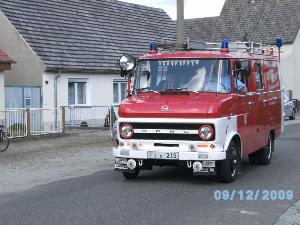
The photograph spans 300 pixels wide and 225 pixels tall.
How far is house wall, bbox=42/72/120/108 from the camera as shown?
81.4 ft

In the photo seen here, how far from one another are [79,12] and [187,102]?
835 inches

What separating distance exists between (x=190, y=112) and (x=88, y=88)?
1779 cm

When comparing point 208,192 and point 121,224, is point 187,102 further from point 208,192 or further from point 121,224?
point 121,224

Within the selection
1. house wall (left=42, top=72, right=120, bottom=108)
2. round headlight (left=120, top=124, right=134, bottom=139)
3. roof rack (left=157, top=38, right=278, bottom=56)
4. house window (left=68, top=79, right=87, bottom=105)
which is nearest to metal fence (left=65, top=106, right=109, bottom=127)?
house wall (left=42, top=72, right=120, bottom=108)

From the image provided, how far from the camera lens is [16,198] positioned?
9.68 meters

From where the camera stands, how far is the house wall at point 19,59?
81.0ft

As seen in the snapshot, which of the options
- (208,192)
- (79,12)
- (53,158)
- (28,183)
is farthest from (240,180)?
(79,12)

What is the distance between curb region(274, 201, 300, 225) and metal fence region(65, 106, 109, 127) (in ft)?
55.1

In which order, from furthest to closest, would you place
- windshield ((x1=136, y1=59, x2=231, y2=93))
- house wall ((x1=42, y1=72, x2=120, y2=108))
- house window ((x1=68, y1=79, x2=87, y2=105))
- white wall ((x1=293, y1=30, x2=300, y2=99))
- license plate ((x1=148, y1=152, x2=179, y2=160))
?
white wall ((x1=293, y1=30, x2=300, y2=99)) → house window ((x1=68, y1=79, x2=87, y2=105)) → house wall ((x1=42, y1=72, x2=120, y2=108)) → windshield ((x1=136, y1=59, x2=231, y2=93)) → license plate ((x1=148, y1=152, x2=179, y2=160))

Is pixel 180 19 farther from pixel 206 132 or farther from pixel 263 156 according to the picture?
pixel 206 132

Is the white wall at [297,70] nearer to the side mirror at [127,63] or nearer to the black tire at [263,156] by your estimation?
the black tire at [263,156]

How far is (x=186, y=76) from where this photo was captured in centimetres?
1097

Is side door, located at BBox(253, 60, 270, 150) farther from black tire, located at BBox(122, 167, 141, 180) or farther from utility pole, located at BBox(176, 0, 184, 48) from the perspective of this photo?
utility pole, located at BBox(176, 0, 184, 48)

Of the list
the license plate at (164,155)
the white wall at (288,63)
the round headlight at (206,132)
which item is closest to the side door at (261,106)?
the round headlight at (206,132)
